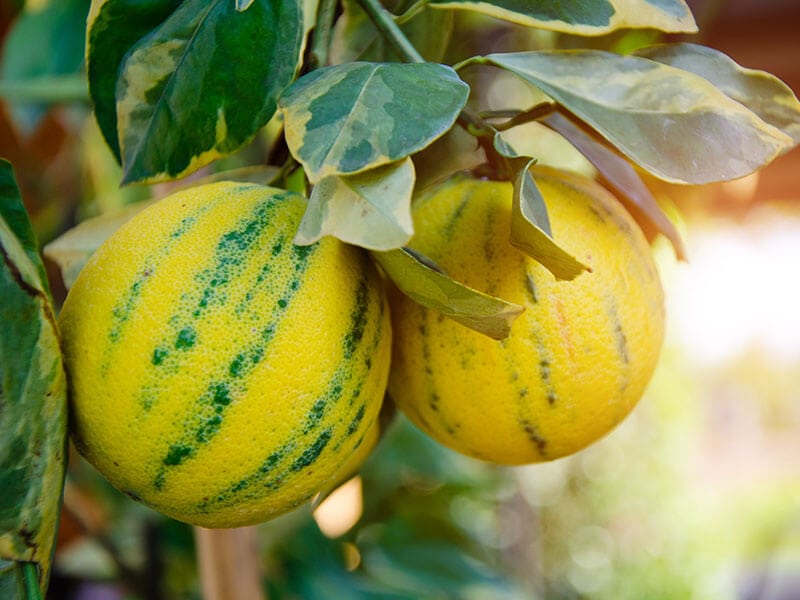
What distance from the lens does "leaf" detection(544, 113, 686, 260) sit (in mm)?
392

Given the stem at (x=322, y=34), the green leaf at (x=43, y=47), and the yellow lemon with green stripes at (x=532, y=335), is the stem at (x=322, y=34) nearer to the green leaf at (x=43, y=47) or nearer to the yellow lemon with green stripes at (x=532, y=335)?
the yellow lemon with green stripes at (x=532, y=335)

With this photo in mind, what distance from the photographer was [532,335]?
14.3 inches

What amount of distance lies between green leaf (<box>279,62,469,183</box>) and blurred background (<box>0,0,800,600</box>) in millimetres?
290

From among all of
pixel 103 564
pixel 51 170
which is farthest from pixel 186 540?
pixel 51 170

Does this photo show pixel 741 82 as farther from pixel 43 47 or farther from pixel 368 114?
pixel 43 47

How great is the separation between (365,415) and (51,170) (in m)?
1.11

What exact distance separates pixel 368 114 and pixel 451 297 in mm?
72

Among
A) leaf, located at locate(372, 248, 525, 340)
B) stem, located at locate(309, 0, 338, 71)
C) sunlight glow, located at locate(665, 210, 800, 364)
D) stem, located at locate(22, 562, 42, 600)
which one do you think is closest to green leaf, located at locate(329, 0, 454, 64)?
stem, located at locate(309, 0, 338, 71)

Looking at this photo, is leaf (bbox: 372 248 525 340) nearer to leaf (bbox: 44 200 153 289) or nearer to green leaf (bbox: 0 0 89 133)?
leaf (bbox: 44 200 153 289)

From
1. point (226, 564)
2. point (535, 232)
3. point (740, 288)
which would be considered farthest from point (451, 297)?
point (740, 288)

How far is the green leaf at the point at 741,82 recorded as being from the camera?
35cm

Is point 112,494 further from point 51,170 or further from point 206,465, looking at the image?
point 206,465

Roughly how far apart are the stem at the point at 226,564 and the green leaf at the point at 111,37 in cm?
32

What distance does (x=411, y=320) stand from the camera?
1.25ft
